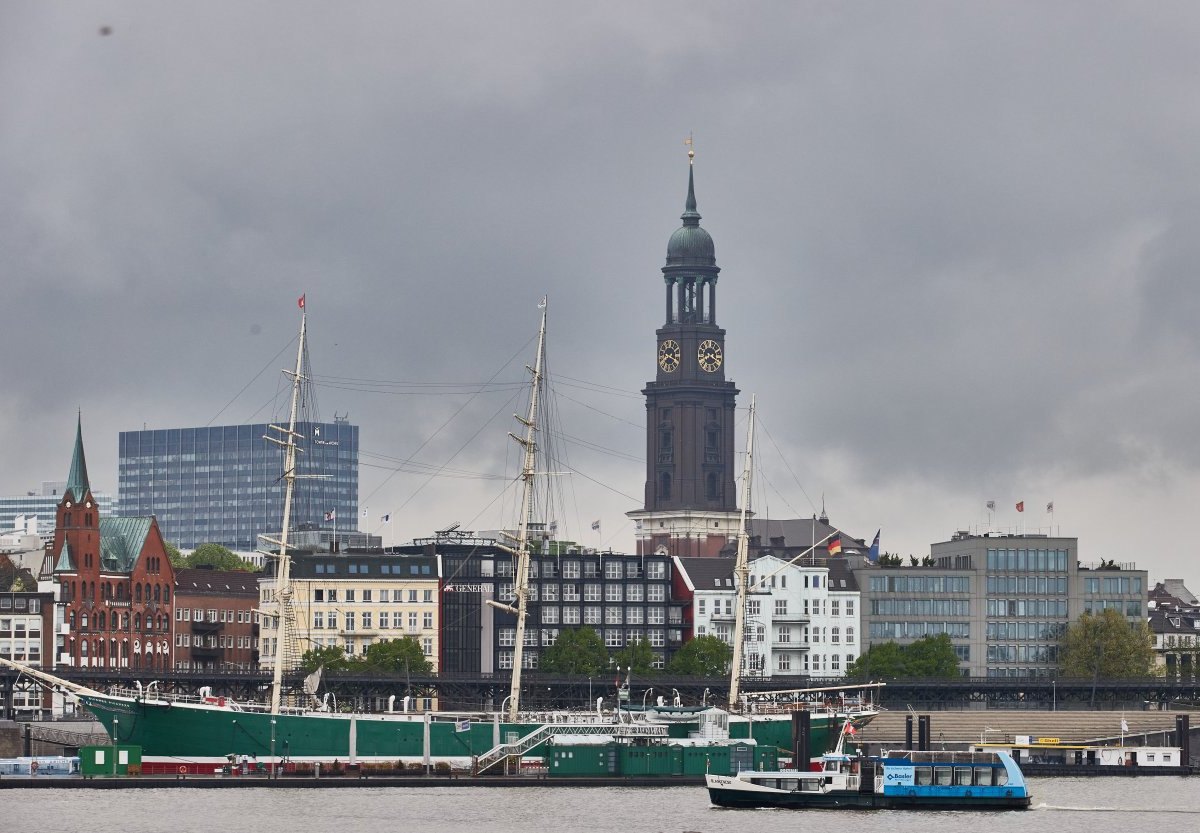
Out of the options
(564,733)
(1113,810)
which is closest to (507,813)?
(564,733)

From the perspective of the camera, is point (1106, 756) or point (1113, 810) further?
point (1106, 756)

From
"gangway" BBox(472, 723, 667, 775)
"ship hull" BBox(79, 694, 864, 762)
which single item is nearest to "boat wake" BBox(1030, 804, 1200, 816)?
"gangway" BBox(472, 723, 667, 775)

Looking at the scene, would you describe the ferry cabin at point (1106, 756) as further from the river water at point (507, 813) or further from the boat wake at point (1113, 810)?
the boat wake at point (1113, 810)

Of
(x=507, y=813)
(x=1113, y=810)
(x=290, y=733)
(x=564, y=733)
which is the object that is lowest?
(x=507, y=813)

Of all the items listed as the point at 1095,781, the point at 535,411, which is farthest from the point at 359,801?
the point at 1095,781

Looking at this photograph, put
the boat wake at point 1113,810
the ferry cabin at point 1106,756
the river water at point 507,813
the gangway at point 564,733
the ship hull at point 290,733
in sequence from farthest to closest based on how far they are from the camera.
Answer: the ferry cabin at point 1106,756
the ship hull at point 290,733
the gangway at point 564,733
the boat wake at point 1113,810
the river water at point 507,813

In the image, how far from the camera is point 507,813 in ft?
474

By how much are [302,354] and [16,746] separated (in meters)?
32.8

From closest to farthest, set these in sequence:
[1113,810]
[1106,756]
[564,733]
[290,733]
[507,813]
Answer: [507,813] → [1113,810] → [564,733] → [290,733] → [1106,756]

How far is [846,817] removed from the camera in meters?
145

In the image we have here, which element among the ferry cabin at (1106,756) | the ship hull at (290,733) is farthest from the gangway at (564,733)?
the ferry cabin at (1106,756)

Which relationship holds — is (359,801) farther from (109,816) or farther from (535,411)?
(535,411)

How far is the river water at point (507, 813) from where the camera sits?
134250 mm

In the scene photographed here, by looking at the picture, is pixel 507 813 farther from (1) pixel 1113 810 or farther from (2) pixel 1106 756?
(2) pixel 1106 756
